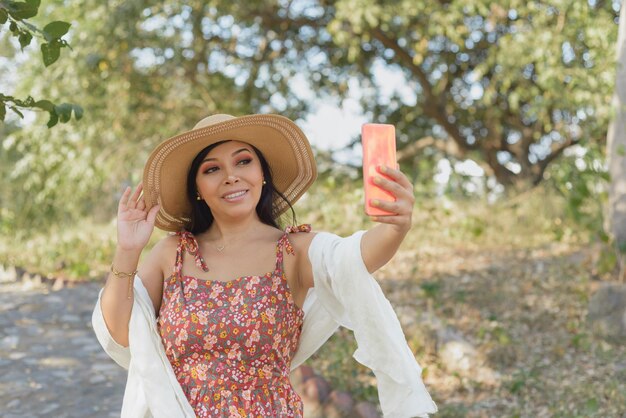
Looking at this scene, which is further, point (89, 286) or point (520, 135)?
point (520, 135)

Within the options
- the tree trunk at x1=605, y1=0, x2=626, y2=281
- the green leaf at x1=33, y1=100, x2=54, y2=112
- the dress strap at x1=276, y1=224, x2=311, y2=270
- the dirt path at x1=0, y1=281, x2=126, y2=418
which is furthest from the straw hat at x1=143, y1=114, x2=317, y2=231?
the tree trunk at x1=605, y1=0, x2=626, y2=281

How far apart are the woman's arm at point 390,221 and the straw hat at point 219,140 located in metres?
0.52

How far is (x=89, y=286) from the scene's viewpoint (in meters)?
7.62

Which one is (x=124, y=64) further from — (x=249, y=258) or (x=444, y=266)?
(x=249, y=258)

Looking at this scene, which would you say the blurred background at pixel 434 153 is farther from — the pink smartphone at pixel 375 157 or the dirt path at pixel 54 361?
the pink smartphone at pixel 375 157

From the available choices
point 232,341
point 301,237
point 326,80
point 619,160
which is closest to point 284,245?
point 301,237

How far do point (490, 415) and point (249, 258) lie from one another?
2.39m

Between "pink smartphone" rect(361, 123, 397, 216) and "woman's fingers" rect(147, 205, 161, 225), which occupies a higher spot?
"pink smartphone" rect(361, 123, 397, 216)

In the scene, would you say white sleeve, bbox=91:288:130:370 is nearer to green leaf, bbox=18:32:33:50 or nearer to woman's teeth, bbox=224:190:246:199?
woman's teeth, bbox=224:190:246:199

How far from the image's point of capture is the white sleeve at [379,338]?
212 cm

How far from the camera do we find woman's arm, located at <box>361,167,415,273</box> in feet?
6.10

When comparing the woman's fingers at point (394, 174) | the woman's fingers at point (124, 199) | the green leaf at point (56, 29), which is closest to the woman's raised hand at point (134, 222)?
the woman's fingers at point (124, 199)

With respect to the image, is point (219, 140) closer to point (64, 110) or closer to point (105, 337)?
point (64, 110)

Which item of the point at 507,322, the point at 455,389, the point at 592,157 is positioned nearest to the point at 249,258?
the point at 455,389
